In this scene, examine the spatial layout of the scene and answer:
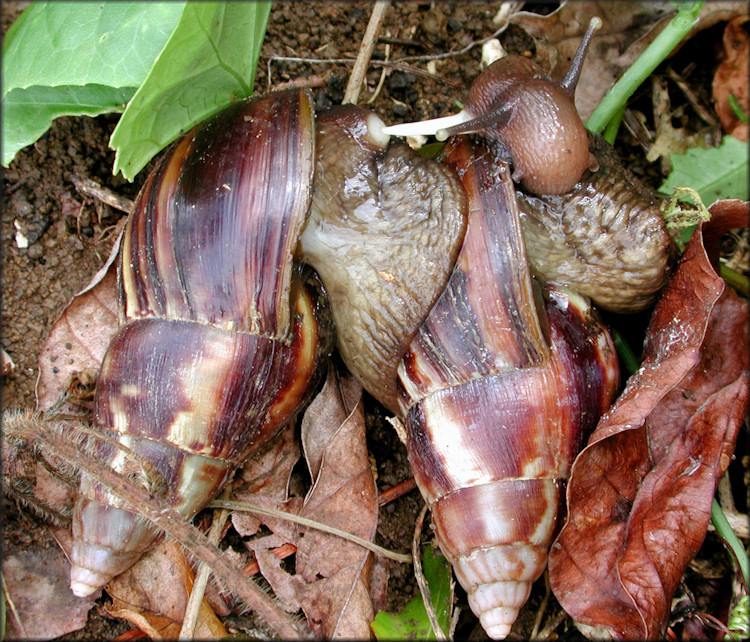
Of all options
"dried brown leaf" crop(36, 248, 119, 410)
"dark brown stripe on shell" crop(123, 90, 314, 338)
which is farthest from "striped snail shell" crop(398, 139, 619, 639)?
"dried brown leaf" crop(36, 248, 119, 410)

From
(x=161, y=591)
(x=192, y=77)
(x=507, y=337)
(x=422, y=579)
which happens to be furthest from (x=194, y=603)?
(x=192, y=77)

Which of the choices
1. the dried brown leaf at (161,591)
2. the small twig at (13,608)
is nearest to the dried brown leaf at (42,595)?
the small twig at (13,608)

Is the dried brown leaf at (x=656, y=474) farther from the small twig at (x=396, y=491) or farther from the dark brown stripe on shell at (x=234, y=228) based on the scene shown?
the dark brown stripe on shell at (x=234, y=228)

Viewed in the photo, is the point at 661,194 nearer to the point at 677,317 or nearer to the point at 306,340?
the point at 677,317

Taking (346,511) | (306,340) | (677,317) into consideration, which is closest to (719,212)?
(677,317)

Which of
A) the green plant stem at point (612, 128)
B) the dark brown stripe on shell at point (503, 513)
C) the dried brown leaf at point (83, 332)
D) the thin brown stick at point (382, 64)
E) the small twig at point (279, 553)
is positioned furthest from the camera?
the thin brown stick at point (382, 64)
